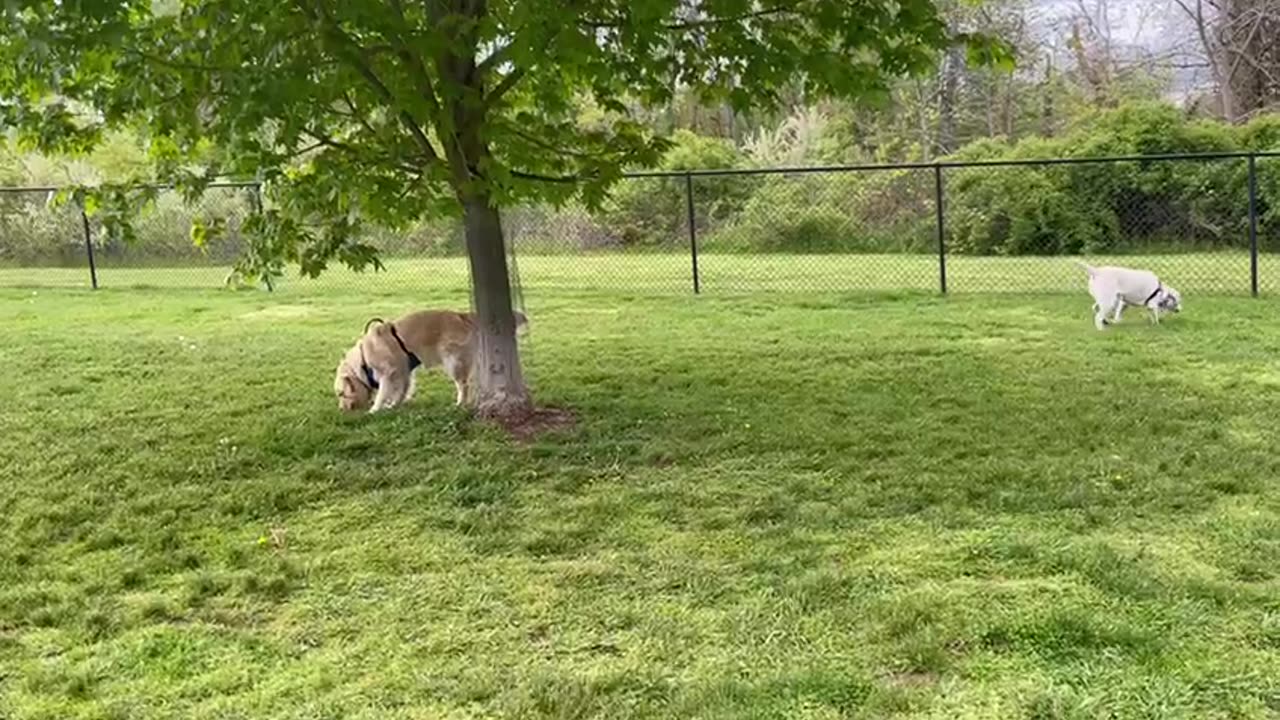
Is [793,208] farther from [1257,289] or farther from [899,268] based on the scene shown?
[1257,289]

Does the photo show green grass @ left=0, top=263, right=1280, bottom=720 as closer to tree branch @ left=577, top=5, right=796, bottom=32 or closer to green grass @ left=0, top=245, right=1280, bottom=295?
tree branch @ left=577, top=5, right=796, bottom=32

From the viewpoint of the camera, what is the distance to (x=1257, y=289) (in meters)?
10.2

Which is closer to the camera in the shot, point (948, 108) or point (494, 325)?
point (494, 325)

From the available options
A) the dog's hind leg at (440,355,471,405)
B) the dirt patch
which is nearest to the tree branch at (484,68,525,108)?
the dog's hind leg at (440,355,471,405)

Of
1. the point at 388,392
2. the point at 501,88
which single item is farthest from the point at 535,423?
the point at 501,88

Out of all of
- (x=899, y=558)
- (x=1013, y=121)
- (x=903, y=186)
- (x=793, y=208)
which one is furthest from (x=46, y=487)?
(x=1013, y=121)

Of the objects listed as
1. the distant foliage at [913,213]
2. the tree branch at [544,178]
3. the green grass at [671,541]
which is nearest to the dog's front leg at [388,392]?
the green grass at [671,541]

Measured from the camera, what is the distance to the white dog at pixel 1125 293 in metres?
8.34

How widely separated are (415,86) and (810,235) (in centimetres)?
1119

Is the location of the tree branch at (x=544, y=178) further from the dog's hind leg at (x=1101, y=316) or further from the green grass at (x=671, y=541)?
the dog's hind leg at (x=1101, y=316)

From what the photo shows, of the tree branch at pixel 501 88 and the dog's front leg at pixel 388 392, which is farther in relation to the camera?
the dog's front leg at pixel 388 392

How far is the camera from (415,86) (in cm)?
500

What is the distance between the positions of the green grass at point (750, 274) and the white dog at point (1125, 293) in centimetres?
232

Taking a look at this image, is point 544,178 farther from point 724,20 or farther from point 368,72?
point 724,20
